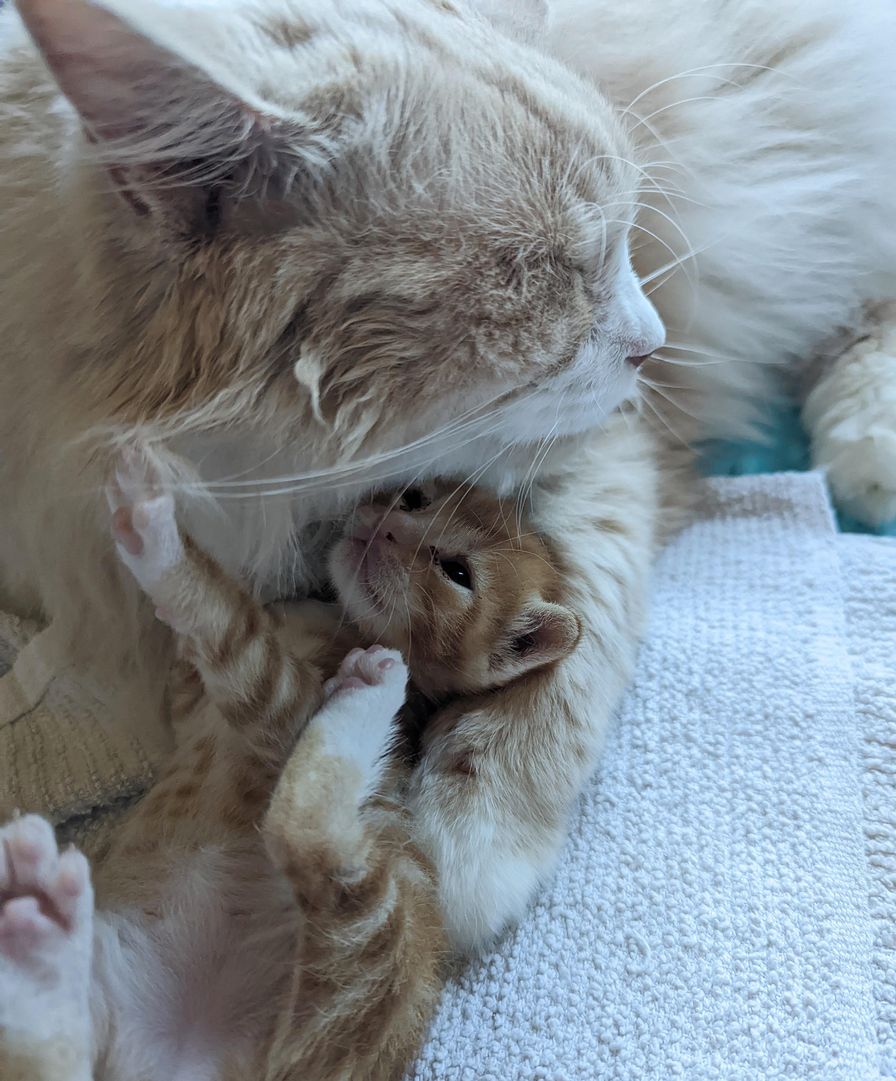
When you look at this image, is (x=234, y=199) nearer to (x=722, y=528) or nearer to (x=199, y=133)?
(x=199, y=133)

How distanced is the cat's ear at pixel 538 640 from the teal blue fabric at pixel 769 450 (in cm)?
66

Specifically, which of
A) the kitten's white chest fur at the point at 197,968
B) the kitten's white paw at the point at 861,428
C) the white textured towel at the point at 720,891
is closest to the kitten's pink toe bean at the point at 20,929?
the kitten's white chest fur at the point at 197,968

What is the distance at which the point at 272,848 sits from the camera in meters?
0.84

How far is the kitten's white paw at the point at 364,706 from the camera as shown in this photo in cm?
91

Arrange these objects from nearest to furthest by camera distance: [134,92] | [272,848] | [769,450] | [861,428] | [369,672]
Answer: [134,92], [272,848], [369,672], [861,428], [769,450]

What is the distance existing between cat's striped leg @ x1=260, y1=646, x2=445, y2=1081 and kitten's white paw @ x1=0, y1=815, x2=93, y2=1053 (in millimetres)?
177

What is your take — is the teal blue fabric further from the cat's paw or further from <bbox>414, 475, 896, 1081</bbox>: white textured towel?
the cat's paw

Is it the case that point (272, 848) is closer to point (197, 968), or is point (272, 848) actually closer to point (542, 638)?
point (197, 968)

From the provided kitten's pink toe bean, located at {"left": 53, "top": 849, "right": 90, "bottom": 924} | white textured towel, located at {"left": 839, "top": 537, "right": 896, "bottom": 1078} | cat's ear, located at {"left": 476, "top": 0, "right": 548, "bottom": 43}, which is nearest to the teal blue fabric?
white textured towel, located at {"left": 839, "top": 537, "right": 896, "bottom": 1078}

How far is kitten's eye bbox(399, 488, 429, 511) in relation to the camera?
110 centimetres

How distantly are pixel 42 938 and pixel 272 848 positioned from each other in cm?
21

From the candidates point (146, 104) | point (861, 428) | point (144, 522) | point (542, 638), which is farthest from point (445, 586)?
point (861, 428)

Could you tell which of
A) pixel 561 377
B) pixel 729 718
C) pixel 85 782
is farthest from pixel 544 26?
pixel 85 782

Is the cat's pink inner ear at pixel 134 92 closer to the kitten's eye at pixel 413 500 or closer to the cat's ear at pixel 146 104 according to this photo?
the cat's ear at pixel 146 104
